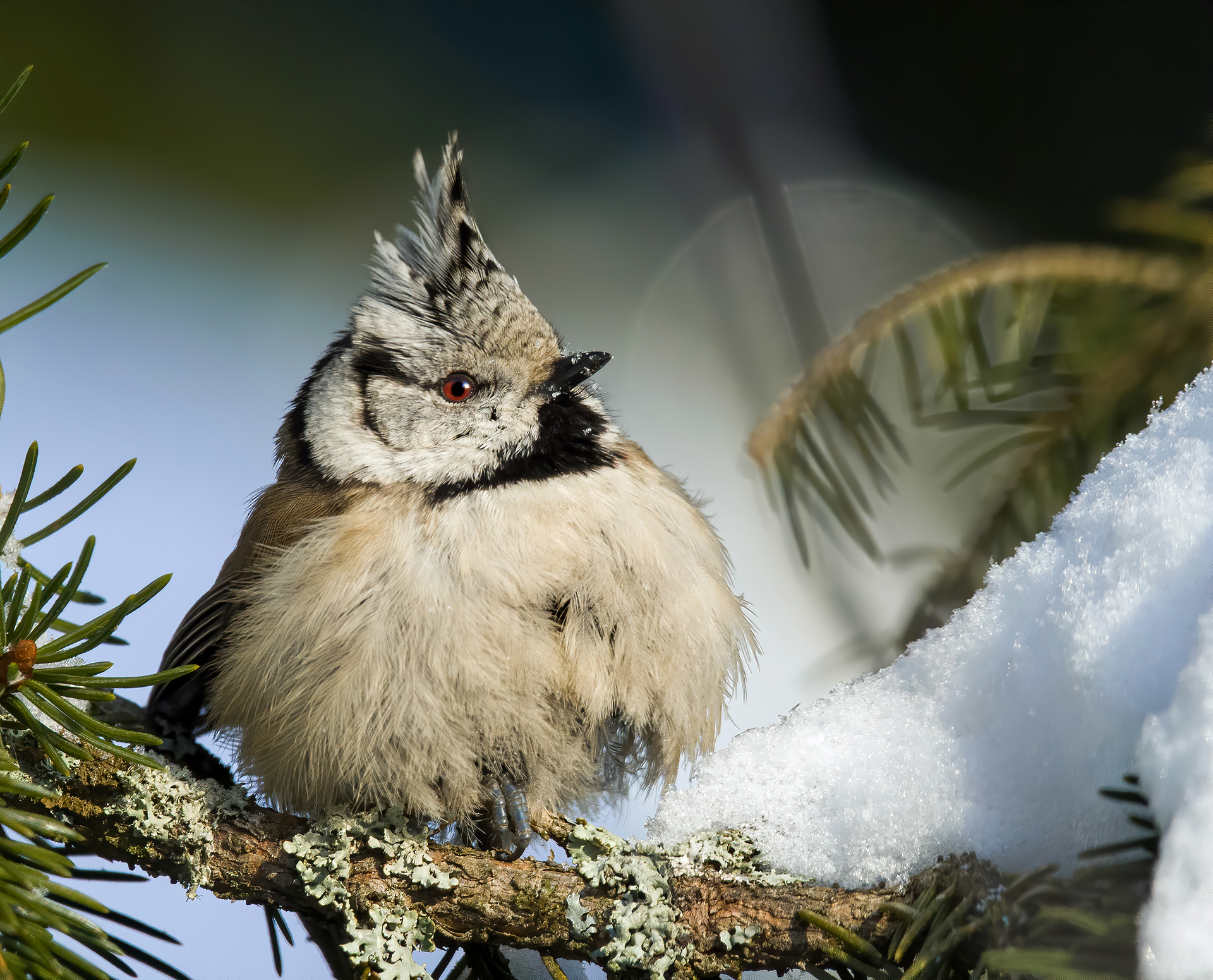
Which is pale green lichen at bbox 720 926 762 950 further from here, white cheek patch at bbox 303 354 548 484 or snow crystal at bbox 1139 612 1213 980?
white cheek patch at bbox 303 354 548 484

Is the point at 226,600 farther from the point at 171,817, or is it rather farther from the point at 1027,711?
the point at 1027,711

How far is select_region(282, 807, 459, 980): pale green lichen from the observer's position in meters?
0.84

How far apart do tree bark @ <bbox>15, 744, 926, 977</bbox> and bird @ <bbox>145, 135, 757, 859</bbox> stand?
0.36ft

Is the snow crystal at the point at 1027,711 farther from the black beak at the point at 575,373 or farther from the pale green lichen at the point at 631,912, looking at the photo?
the black beak at the point at 575,373

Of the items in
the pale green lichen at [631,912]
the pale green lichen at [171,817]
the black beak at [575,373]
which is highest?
the black beak at [575,373]

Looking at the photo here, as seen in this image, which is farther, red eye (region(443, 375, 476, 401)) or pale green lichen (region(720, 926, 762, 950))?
red eye (region(443, 375, 476, 401))

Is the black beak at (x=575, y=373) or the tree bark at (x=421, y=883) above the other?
the black beak at (x=575, y=373)

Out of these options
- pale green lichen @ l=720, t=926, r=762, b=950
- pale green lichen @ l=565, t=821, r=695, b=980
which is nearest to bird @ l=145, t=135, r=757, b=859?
pale green lichen @ l=565, t=821, r=695, b=980

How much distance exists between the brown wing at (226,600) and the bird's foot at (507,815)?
431 mm

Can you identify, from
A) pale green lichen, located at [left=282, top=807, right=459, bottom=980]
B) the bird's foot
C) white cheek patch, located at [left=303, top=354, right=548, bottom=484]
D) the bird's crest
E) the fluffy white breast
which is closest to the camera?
pale green lichen, located at [left=282, top=807, right=459, bottom=980]

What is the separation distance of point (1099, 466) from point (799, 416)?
585 millimetres

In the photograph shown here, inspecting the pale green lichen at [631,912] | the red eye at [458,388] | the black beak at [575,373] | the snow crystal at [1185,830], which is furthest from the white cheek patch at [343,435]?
the snow crystal at [1185,830]

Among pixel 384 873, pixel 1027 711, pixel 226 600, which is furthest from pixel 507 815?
pixel 1027 711

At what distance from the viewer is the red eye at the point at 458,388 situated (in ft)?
4.25
